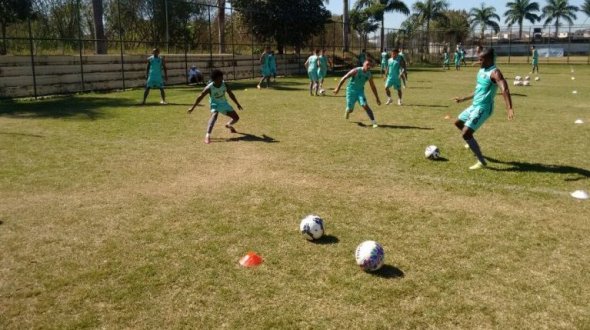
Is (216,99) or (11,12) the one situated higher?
(11,12)

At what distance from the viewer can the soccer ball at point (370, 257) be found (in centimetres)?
446

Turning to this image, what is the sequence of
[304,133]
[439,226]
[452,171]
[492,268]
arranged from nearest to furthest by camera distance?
[492,268] → [439,226] → [452,171] → [304,133]

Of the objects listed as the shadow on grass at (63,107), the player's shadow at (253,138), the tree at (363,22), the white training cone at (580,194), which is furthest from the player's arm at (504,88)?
the tree at (363,22)

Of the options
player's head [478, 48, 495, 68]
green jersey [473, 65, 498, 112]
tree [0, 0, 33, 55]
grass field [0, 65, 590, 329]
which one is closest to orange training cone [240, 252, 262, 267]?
grass field [0, 65, 590, 329]

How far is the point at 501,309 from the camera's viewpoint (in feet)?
12.8

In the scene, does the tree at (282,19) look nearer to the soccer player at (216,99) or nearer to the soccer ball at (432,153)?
the soccer player at (216,99)

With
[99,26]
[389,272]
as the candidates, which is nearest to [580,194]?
[389,272]

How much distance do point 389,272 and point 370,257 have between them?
25cm

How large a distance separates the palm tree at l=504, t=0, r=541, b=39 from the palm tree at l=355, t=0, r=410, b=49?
52.6 meters

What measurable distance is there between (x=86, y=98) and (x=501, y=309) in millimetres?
18843

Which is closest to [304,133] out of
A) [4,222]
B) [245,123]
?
[245,123]

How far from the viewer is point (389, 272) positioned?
14.9 feet

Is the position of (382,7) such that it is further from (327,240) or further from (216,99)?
(327,240)

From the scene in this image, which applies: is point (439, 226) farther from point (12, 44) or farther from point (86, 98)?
point (12, 44)
